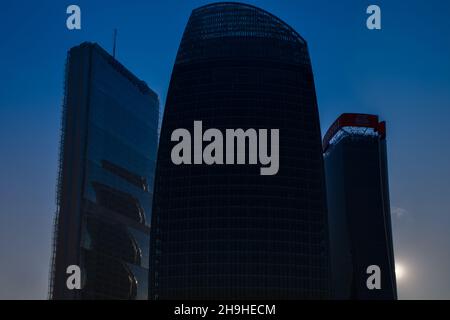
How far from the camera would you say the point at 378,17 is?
57812 mm
